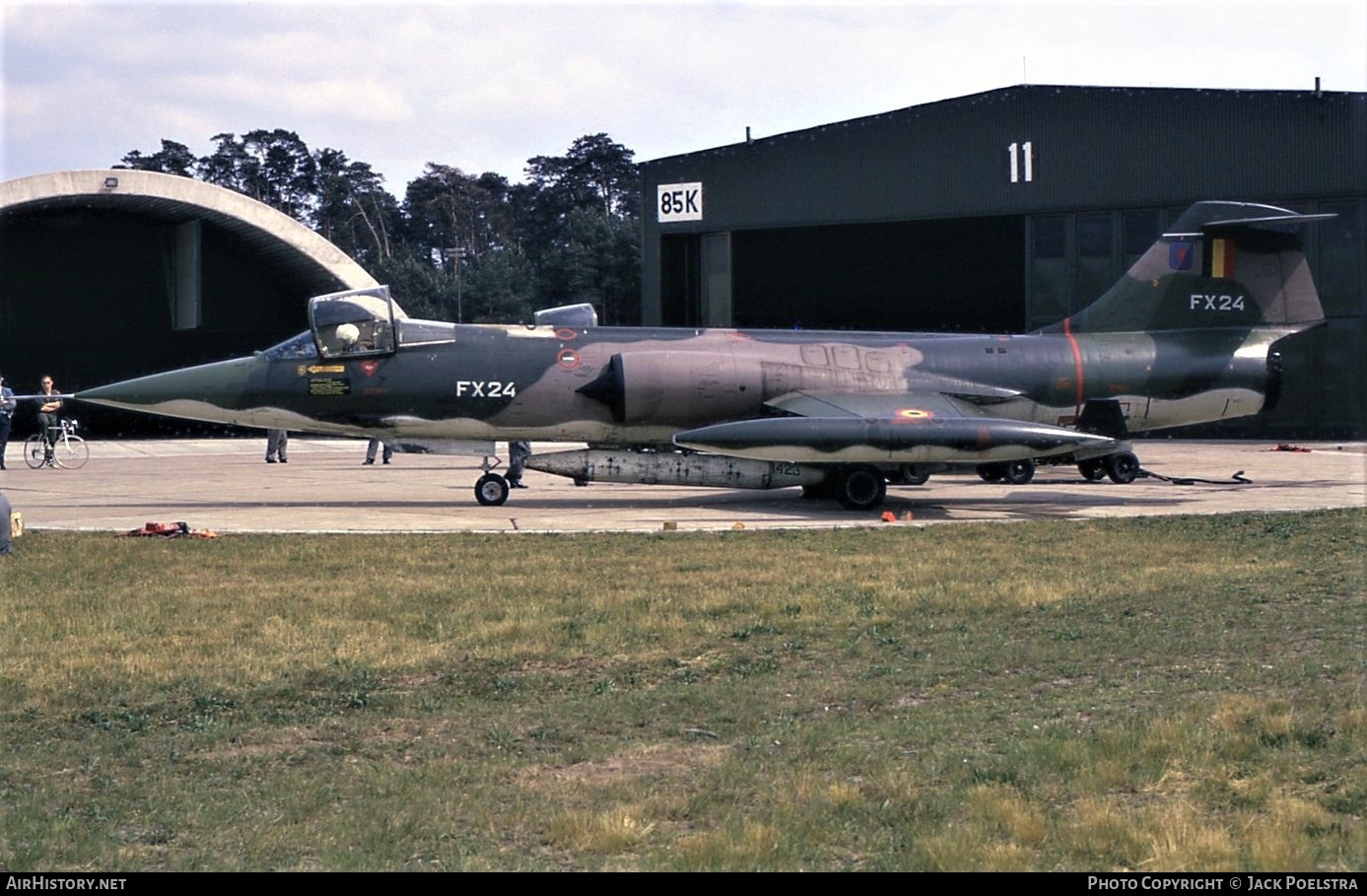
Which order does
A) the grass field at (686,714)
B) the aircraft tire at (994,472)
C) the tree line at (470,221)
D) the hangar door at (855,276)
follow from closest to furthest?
the grass field at (686,714) < the aircraft tire at (994,472) < the hangar door at (855,276) < the tree line at (470,221)

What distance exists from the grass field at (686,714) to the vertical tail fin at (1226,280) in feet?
27.9

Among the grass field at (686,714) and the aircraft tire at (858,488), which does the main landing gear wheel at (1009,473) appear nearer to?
the aircraft tire at (858,488)

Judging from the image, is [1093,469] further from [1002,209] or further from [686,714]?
[686,714]

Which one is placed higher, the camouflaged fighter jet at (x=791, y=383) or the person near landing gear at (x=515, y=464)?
the camouflaged fighter jet at (x=791, y=383)

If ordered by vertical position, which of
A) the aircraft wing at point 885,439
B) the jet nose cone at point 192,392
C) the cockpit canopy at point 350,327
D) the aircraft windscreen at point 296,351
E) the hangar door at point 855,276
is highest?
the hangar door at point 855,276

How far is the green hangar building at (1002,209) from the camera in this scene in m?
36.2

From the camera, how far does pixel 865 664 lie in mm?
9312

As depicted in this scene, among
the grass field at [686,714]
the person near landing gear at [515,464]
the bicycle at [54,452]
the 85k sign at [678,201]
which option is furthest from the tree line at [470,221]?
the grass field at [686,714]

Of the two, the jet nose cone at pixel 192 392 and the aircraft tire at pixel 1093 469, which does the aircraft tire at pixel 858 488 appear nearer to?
the aircraft tire at pixel 1093 469

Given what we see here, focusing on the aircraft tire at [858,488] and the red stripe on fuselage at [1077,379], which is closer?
the aircraft tire at [858,488]

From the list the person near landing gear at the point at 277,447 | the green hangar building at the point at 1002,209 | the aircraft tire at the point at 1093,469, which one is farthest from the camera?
the green hangar building at the point at 1002,209

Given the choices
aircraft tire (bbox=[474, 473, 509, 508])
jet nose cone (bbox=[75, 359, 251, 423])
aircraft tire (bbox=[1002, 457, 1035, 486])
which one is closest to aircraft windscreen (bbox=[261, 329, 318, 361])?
jet nose cone (bbox=[75, 359, 251, 423])

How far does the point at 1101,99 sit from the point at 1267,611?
29484mm

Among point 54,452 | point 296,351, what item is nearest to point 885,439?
point 296,351
